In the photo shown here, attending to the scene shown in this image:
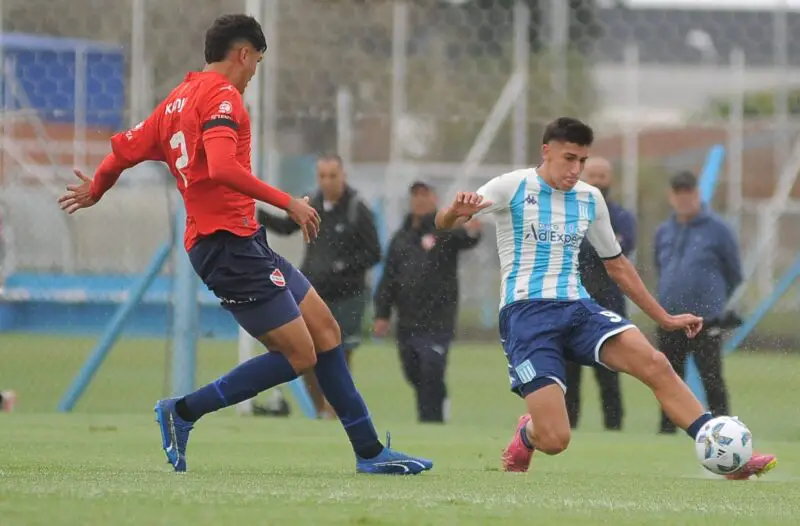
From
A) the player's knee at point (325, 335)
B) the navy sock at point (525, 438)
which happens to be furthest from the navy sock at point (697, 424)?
the player's knee at point (325, 335)

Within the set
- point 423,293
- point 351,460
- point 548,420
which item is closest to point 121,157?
point 351,460

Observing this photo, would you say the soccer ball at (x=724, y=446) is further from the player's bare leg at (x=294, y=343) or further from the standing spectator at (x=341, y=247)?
the standing spectator at (x=341, y=247)

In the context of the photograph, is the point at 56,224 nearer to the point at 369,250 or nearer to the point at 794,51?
the point at 369,250

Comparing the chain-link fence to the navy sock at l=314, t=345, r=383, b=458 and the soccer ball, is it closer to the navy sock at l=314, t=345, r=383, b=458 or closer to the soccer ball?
the soccer ball

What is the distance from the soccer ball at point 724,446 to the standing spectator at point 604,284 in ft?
11.8

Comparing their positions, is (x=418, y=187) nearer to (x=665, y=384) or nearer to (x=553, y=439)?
(x=553, y=439)

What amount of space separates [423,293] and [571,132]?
4.44 metres

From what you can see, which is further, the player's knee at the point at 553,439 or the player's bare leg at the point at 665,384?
the player's knee at the point at 553,439

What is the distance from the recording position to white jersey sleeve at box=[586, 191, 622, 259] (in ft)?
28.5

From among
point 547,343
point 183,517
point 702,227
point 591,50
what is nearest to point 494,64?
point 591,50

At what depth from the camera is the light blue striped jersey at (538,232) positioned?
A: 28.0 ft

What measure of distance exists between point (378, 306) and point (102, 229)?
3024 mm

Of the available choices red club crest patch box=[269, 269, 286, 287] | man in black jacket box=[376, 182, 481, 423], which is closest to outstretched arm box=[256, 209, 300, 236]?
man in black jacket box=[376, 182, 481, 423]

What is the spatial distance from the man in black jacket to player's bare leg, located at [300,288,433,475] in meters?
4.78
